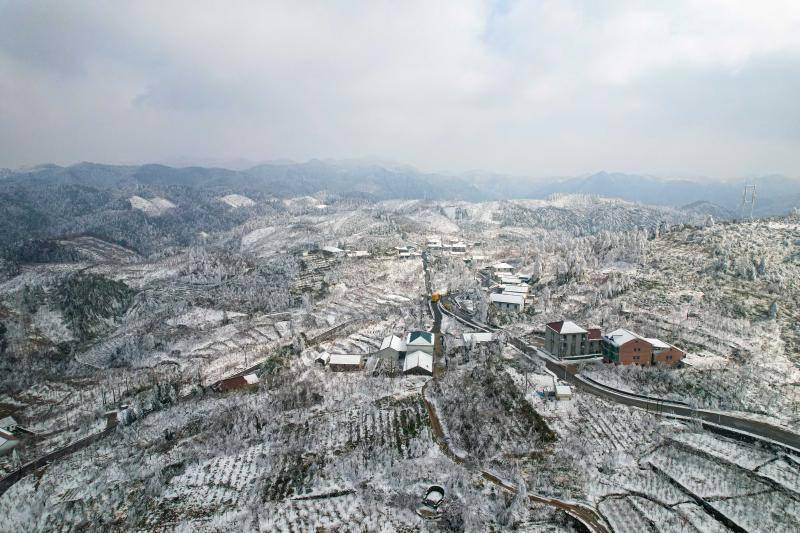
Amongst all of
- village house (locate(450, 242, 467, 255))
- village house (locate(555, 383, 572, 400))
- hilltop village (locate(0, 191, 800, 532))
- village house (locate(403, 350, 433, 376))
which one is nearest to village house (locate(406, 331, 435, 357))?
hilltop village (locate(0, 191, 800, 532))

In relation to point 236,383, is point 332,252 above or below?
above

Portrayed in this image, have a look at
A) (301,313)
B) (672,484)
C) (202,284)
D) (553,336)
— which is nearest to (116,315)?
(202,284)

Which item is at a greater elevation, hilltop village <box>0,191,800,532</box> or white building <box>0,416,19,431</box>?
hilltop village <box>0,191,800,532</box>

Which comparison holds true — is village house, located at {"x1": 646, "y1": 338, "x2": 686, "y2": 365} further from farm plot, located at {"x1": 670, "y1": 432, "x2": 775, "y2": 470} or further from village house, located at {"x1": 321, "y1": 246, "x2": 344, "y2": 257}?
village house, located at {"x1": 321, "y1": 246, "x2": 344, "y2": 257}


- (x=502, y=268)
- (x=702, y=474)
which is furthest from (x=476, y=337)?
(x=502, y=268)

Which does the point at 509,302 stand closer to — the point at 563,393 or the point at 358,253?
the point at 563,393

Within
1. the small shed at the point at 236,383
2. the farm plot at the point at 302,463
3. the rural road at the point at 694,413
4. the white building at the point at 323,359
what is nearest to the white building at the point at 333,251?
the white building at the point at 323,359
